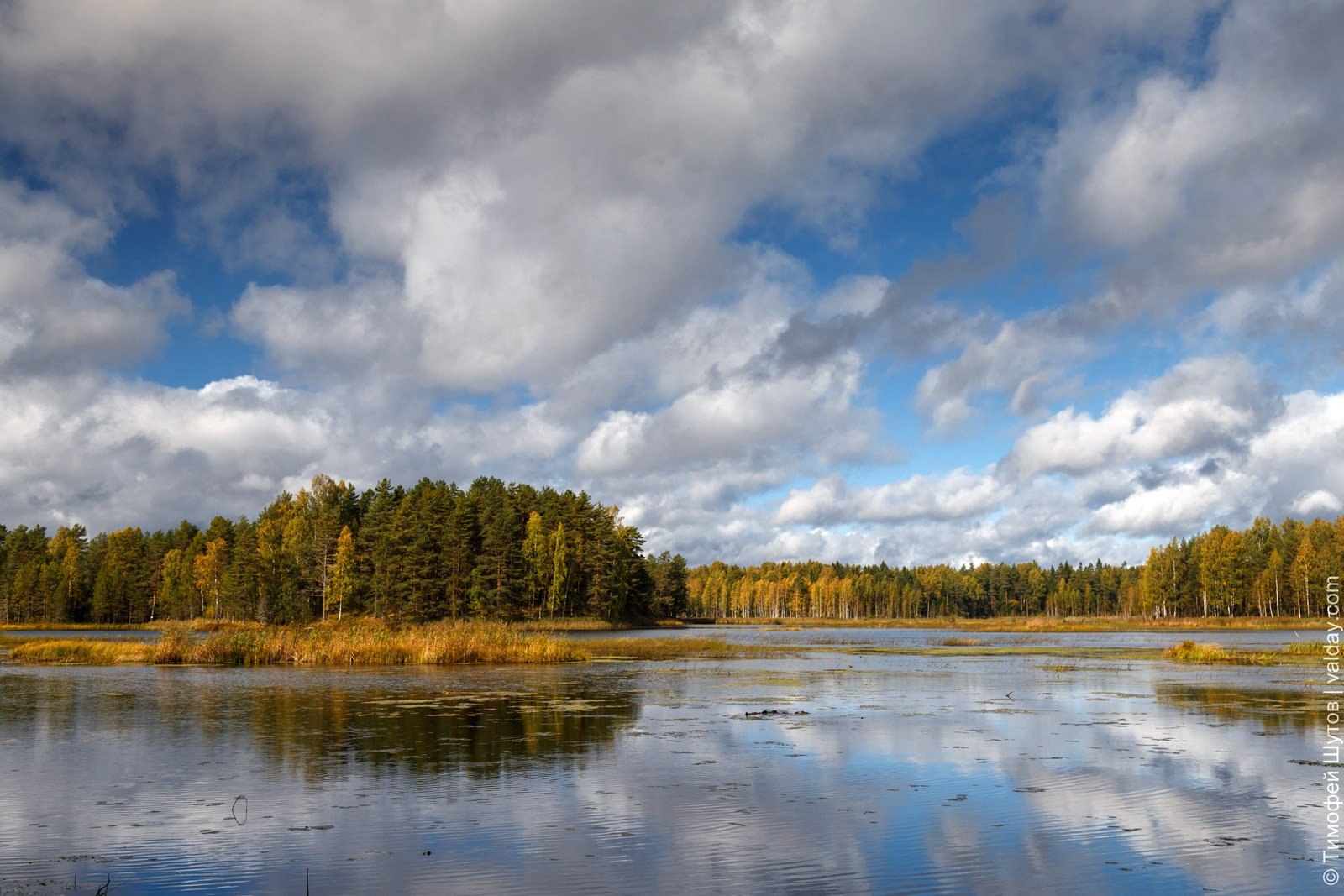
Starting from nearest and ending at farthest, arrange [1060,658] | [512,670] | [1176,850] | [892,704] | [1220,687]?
[1176,850]
[892,704]
[1220,687]
[512,670]
[1060,658]

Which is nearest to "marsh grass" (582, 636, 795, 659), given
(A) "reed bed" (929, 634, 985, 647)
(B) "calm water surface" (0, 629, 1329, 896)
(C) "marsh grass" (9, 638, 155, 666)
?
(A) "reed bed" (929, 634, 985, 647)

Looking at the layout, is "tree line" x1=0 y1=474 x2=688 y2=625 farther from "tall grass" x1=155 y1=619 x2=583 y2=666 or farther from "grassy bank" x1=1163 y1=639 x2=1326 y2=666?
"grassy bank" x1=1163 y1=639 x2=1326 y2=666

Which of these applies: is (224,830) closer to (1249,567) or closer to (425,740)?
(425,740)

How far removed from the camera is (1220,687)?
40.6 m

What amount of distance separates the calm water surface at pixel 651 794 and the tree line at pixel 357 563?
77.3 m

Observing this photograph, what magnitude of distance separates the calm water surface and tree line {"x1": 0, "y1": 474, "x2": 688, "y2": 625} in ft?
254

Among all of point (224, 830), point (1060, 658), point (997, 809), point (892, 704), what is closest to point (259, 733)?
point (224, 830)

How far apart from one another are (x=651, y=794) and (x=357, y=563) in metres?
111

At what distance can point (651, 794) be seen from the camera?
59.7 feet

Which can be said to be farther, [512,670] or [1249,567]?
[1249,567]

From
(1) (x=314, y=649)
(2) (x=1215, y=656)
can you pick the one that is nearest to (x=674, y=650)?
(1) (x=314, y=649)

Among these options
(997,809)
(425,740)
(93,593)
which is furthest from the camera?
(93,593)

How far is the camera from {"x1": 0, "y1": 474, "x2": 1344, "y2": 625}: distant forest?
372ft

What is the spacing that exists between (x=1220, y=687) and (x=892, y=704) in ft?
56.7
